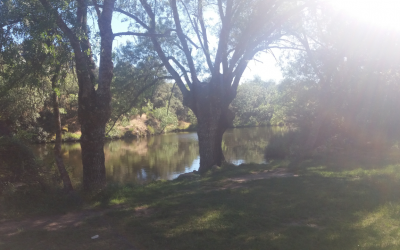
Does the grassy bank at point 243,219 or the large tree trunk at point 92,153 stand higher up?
the large tree trunk at point 92,153

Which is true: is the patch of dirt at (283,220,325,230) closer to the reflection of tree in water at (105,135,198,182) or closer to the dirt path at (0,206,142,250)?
the dirt path at (0,206,142,250)

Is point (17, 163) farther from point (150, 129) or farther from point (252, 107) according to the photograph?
point (252, 107)

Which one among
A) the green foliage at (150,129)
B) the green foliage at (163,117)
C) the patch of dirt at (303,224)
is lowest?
the patch of dirt at (303,224)

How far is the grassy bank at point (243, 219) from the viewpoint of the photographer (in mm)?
4523

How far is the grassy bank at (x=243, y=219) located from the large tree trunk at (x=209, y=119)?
15.2 feet

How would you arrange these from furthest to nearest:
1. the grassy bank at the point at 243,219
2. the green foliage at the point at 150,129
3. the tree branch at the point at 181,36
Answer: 1. the green foliage at the point at 150,129
2. the tree branch at the point at 181,36
3. the grassy bank at the point at 243,219

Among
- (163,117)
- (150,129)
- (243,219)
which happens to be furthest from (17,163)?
(150,129)

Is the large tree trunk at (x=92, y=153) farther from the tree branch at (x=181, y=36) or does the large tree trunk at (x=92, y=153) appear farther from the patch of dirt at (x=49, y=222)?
the tree branch at (x=181, y=36)

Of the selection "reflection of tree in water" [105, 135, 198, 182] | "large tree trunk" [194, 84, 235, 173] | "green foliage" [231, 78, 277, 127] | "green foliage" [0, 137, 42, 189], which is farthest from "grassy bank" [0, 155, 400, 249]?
"green foliage" [231, 78, 277, 127]

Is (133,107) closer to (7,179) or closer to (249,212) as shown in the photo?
(7,179)

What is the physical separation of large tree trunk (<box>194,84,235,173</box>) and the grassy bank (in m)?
4.62

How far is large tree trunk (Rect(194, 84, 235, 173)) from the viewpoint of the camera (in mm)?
12844

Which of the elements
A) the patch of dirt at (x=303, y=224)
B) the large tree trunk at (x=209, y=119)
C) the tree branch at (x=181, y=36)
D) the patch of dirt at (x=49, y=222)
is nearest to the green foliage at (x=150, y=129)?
the tree branch at (x=181, y=36)

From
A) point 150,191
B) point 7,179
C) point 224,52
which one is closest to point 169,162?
point 224,52
